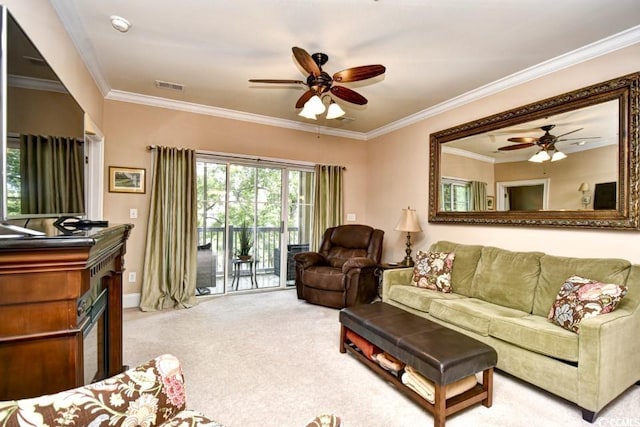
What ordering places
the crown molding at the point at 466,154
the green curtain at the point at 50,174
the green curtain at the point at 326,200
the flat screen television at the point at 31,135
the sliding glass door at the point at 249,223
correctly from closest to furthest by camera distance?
1. the flat screen television at the point at 31,135
2. the green curtain at the point at 50,174
3. the crown molding at the point at 466,154
4. the sliding glass door at the point at 249,223
5. the green curtain at the point at 326,200

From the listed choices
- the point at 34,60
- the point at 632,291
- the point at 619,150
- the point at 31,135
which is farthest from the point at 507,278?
the point at 34,60

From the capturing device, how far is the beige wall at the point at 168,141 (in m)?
3.77

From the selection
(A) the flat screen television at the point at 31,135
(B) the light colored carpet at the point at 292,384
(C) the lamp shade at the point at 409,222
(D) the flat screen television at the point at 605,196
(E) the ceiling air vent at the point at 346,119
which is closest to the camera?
(A) the flat screen television at the point at 31,135

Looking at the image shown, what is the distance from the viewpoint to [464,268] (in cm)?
327

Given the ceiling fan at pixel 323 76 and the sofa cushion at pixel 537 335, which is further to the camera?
the ceiling fan at pixel 323 76

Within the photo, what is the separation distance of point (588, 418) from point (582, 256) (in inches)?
52.4

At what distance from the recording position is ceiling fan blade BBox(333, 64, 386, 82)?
93.0 inches

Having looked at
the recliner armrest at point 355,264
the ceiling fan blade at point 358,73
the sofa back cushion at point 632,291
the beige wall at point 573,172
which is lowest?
the recliner armrest at point 355,264

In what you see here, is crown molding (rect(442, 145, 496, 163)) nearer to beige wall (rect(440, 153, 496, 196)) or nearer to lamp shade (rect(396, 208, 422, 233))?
beige wall (rect(440, 153, 496, 196))

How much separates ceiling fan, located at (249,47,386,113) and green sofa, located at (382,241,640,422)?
6.79ft

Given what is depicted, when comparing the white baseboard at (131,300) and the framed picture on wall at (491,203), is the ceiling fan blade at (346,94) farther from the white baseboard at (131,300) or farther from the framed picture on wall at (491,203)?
the white baseboard at (131,300)

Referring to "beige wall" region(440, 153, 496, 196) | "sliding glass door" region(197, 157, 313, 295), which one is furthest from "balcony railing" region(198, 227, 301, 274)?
"beige wall" region(440, 153, 496, 196)

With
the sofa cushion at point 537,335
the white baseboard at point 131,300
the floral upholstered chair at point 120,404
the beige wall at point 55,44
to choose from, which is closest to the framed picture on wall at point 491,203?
the sofa cushion at point 537,335

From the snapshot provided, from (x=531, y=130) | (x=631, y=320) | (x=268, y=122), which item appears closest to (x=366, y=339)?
(x=631, y=320)
